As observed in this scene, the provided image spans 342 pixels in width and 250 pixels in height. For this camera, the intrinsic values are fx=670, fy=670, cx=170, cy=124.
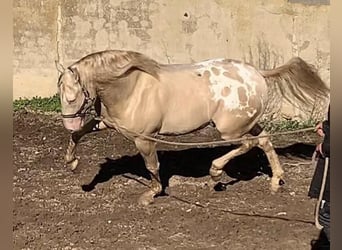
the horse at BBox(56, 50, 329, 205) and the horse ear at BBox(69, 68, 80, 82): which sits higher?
the horse ear at BBox(69, 68, 80, 82)

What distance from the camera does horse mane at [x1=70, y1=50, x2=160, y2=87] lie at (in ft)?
15.5

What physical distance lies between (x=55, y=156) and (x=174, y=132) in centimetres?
188

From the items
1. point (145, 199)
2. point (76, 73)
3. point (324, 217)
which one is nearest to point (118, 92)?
point (76, 73)

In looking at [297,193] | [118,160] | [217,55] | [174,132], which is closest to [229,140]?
[174,132]

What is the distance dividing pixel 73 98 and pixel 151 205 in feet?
3.46

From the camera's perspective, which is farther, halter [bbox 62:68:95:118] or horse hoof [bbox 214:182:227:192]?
horse hoof [bbox 214:182:227:192]

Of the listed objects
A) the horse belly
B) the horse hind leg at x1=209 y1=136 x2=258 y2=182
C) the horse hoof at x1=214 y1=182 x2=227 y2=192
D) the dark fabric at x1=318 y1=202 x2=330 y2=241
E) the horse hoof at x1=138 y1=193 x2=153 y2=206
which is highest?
the horse belly

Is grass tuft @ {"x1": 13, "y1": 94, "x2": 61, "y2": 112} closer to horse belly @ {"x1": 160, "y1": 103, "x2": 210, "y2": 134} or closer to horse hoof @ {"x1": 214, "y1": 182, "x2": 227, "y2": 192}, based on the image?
horse hoof @ {"x1": 214, "y1": 182, "x2": 227, "y2": 192}

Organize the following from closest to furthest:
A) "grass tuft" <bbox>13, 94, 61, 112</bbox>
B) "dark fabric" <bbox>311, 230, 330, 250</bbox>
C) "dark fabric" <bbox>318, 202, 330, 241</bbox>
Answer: "dark fabric" <bbox>318, 202, 330, 241</bbox>, "dark fabric" <bbox>311, 230, 330, 250</bbox>, "grass tuft" <bbox>13, 94, 61, 112</bbox>

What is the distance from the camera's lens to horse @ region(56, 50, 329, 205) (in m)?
4.77

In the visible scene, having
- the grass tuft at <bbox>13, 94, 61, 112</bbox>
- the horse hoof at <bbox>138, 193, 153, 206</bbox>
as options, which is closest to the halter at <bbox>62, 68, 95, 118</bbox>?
the horse hoof at <bbox>138, 193, 153, 206</bbox>

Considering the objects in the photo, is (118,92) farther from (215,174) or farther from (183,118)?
(215,174)

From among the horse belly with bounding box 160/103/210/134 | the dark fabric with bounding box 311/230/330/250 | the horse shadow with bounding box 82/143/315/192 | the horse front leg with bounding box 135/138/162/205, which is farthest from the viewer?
the horse shadow with bounding box 82/143/315/192

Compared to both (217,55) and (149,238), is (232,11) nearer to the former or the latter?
(217,55)
